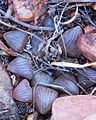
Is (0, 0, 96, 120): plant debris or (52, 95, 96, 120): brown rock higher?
(0, 0, 96, 120): plant debris

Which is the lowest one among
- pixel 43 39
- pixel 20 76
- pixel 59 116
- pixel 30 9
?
pixel 59 116

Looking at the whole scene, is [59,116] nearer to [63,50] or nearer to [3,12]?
[63,50]

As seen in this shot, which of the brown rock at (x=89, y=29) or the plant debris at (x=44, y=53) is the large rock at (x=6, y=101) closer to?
the plant debris at (x=44, y=53)

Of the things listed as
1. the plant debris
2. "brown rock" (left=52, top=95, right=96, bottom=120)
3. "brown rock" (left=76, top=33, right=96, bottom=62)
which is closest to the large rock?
the plant debris

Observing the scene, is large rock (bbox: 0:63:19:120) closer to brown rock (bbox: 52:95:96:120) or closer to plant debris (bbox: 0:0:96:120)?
plant debris (bbox: 0:0:96:120)

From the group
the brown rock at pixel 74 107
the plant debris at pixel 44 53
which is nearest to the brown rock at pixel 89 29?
the plant debris at pixel 44 53

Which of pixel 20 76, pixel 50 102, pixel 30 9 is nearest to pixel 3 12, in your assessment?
pixel 30 9
